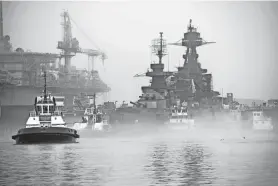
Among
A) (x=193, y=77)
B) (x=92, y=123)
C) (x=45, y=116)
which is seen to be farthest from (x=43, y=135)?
(x=193, y=77)

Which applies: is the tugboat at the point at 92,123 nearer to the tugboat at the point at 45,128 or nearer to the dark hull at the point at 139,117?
the dark hull at the point at 139,117

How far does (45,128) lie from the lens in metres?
78.6

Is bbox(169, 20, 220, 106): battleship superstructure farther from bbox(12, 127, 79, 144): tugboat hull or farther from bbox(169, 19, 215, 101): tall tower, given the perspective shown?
bbox(12, 127, 79, 144): tugboat hull

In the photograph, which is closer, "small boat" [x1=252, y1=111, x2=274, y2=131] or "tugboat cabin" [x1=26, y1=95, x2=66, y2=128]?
"tugboat cabin" [x1=26, y1=95, x2=66, y2=128]

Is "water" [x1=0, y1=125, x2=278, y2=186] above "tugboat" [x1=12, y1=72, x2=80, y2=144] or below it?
below

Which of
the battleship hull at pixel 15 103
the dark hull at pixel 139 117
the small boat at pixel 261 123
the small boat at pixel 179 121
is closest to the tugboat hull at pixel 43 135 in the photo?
the battleship hull at pixel 15 103

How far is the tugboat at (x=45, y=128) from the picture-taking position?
78.6 m

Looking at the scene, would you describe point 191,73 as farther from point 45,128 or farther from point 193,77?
point 45,128

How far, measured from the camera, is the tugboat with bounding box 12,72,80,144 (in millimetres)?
78625

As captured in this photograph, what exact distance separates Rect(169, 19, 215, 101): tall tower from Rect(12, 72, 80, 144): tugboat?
88.2 meters

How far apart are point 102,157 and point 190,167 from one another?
1287 centimetres

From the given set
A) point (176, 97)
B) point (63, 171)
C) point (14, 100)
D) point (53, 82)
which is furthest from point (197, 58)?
point (63, 171)

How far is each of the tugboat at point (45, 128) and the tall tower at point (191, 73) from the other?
289 ft

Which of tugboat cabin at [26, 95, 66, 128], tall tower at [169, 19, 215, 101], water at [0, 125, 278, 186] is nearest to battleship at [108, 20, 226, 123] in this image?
tall tower at [169, 19, 215, 101]
